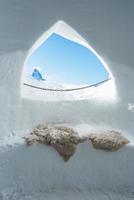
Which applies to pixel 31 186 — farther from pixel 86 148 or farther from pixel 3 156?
pixel 86 148

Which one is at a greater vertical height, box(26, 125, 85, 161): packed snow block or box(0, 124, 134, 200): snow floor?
box(26, 125, 85, 161): packed snow block

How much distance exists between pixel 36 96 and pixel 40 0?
39.8 inches

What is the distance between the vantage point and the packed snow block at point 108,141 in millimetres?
3426

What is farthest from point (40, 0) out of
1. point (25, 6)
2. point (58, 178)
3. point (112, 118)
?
point (58, 178)

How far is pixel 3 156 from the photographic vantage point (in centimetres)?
330

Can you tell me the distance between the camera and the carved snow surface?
335cm

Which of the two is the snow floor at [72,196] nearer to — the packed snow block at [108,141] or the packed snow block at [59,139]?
the packed snow block at [59,139]

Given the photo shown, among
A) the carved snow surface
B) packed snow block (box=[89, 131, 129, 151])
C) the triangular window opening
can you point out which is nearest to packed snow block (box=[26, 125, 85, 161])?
the carved snow surface

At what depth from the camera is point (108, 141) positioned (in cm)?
346

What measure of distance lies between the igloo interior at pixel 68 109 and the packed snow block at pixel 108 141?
66 millimetres

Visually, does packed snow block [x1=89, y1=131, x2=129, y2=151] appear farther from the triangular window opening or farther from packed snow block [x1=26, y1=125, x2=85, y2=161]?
the triangular window opening

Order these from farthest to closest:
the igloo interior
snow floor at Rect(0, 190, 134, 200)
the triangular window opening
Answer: the triangular window opening → the igloo interior → snow floor at Rect(0, 190, 134, 200)

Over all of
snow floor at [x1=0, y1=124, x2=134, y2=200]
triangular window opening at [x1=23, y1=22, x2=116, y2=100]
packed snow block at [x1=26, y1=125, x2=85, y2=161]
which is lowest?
snow floor at [x1=0, y1=124, x2=134, y2=200]

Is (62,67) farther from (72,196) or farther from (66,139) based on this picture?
(72,196)
